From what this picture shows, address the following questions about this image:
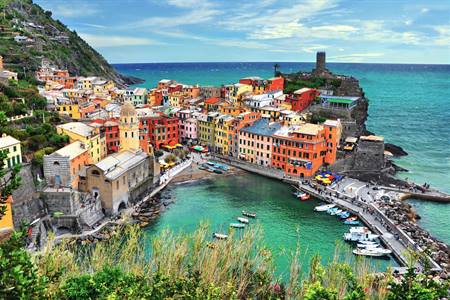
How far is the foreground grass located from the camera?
21094 mm

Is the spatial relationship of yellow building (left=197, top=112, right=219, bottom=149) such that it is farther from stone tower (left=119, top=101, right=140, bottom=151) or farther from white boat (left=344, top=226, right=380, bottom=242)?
white boat (left=344, top=226, right=380, bottom=242)

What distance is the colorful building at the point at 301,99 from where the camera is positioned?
79.1 m

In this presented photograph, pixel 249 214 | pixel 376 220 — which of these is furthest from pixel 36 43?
pixel 376 220

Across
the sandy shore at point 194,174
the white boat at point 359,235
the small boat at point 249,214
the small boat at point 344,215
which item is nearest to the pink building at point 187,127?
the sandy shore at point 194,174

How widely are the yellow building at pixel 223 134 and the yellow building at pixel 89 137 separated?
20.5 metres

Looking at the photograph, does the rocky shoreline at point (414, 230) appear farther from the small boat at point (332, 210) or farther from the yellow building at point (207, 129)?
the yellow building at point (207, 129)

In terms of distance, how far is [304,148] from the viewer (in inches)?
2258

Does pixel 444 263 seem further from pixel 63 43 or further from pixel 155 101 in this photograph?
pixel 63 43

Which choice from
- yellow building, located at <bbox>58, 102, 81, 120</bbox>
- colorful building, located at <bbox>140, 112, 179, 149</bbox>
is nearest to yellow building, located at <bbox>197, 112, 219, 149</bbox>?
colorful building, located at <bbox>140, 112, 179, 149</bbox>

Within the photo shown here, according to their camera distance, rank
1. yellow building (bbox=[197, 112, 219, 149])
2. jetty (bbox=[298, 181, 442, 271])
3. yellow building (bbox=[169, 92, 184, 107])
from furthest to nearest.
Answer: yellow building (bbox=[169, 92, 184, 107]) < yellow building (bbox=[197, 112, 219, 149]) < jetty (bbox=[298, 181, 442, 271])

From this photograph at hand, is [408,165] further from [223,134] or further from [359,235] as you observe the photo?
[359,235]

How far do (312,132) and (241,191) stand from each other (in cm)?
1332

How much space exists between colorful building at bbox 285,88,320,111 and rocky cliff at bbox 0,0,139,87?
53560 mm

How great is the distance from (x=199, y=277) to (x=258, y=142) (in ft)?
132
